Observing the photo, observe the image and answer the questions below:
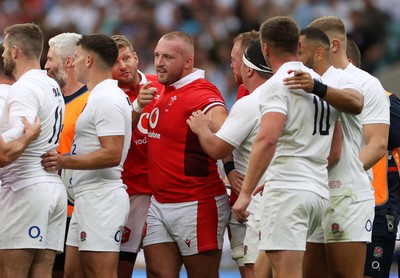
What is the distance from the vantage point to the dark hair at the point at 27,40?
7.89m

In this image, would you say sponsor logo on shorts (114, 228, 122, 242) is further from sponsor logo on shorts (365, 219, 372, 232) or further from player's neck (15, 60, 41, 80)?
sponsor logo on shorts (365, 219, 372, 232)

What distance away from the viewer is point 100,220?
7887 mm

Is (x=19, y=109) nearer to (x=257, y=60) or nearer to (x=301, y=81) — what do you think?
(x=257, y=60)

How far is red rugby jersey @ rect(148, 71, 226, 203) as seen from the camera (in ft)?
27.5

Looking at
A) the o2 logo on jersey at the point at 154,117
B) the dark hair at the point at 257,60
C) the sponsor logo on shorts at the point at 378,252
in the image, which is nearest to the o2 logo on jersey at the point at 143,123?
the o2 logo on jersey at the point at 154,117

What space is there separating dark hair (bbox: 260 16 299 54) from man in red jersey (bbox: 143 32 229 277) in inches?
56.1

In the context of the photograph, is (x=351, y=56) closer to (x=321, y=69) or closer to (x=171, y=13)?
(x=321, y=69)

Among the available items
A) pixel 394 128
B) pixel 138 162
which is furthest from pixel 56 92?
pixel 394 128

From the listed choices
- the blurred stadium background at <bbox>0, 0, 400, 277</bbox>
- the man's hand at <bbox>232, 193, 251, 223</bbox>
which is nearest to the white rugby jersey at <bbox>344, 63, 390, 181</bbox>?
the man's hand at <bbox>232, 193, 251, 223</bbox>

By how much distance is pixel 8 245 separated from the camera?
7543 mm

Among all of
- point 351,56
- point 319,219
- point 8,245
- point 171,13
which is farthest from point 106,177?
point 171,13

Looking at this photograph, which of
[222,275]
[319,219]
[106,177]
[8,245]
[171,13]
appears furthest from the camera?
[171,13]

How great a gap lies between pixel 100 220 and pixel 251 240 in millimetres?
1212

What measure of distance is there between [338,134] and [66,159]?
82.8 inches
